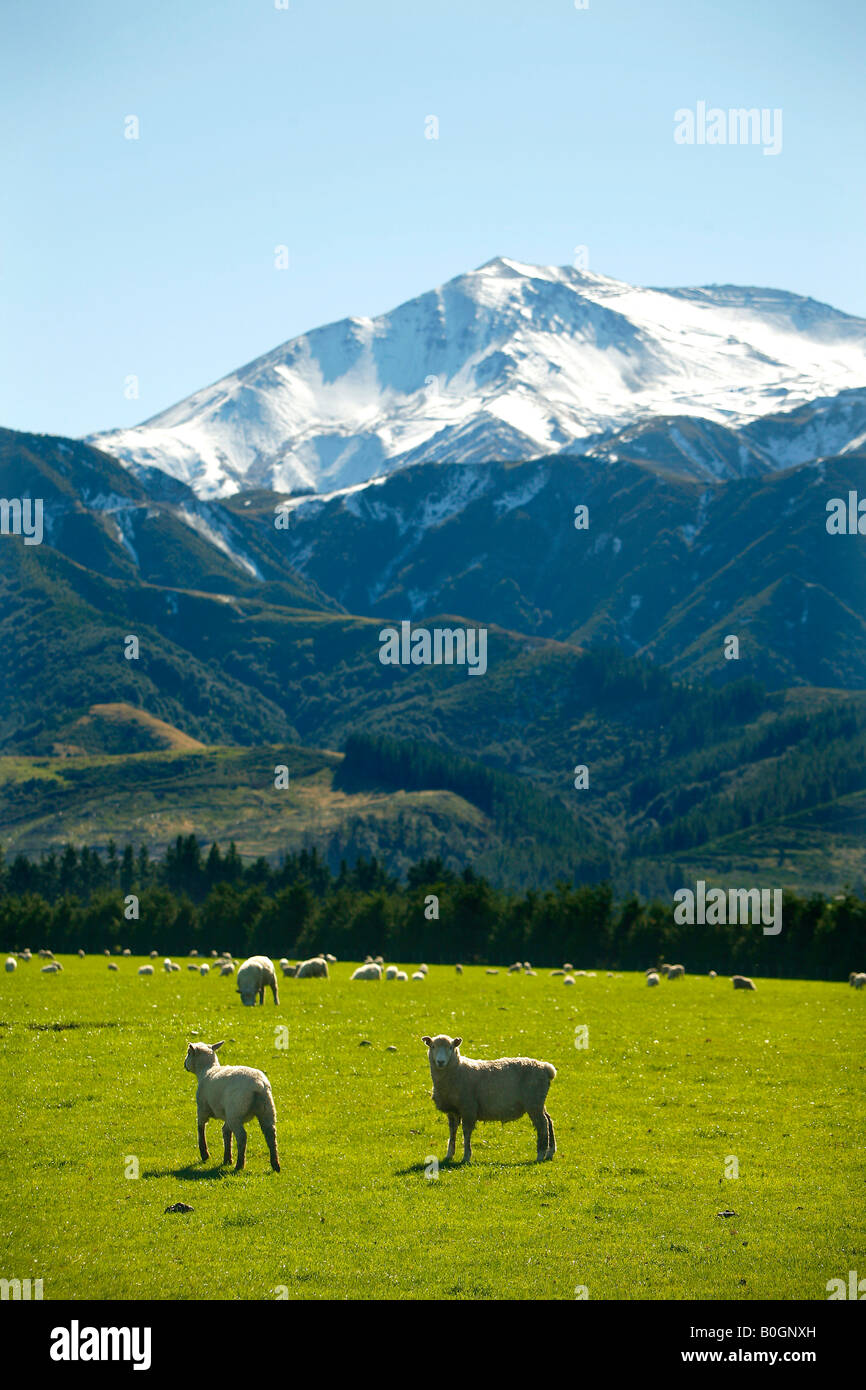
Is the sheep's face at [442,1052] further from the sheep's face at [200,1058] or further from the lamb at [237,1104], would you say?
the sheep's face at [200,1058]

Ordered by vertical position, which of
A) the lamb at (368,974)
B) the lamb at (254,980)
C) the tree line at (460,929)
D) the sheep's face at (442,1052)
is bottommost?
the tree line at (460,929)

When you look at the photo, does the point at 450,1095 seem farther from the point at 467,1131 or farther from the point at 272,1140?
the point at 272,1140

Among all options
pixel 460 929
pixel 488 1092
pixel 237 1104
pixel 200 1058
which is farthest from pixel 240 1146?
pixel 460 929

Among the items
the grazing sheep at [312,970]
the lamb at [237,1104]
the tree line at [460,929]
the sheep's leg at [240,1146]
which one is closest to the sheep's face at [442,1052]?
the lamb at [237,1104]

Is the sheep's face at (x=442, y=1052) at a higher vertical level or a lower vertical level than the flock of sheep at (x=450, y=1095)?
higher

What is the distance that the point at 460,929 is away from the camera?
399ft

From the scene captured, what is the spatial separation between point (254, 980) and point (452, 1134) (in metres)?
25.9

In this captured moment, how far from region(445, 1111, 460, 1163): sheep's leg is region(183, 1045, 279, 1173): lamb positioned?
3.58m

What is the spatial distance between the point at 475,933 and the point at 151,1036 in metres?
84.7

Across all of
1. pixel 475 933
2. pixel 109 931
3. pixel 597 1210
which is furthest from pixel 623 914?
pixel 597 1210

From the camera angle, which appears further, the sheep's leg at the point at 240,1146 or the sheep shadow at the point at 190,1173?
the sheep's leg at the point at 240,1146

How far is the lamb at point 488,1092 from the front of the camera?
2531 centimetres

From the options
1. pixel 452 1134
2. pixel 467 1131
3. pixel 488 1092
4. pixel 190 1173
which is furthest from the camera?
pixel 488 1092

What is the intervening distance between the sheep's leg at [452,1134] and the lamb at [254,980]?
2459cm
